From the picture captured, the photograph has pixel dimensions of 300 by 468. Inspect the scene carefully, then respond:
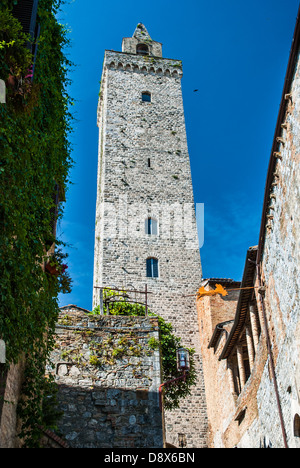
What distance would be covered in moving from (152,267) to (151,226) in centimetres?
213

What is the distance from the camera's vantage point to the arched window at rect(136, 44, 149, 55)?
31.9 m

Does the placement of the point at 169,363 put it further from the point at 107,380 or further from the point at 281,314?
the point at 107,380

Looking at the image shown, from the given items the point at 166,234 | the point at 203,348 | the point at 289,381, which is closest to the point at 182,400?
the point at 203,348

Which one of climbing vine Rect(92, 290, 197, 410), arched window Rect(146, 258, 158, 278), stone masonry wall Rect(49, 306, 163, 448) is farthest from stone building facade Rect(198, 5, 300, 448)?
arched window Rect(146, 258, 158, 278)

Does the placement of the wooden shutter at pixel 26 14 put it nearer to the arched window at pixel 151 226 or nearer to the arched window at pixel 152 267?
the arched window at pixel 152 267

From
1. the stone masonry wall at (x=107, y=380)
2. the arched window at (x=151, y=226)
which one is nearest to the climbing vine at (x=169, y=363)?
the stone masonry wall at (x=107, y=380)

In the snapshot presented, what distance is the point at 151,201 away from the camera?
24672 millimetres

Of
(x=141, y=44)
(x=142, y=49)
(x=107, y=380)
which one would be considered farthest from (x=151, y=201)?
(x=107, y=380)

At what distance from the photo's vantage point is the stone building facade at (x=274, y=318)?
941 centimetres

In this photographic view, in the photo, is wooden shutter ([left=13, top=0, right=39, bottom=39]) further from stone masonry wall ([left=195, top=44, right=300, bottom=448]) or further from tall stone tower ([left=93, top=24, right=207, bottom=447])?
tall stone tower ([left=93, top=24, right=207, bottom=447])

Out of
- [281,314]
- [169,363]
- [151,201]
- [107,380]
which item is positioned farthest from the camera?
[151,201]

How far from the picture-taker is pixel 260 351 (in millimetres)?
12477
